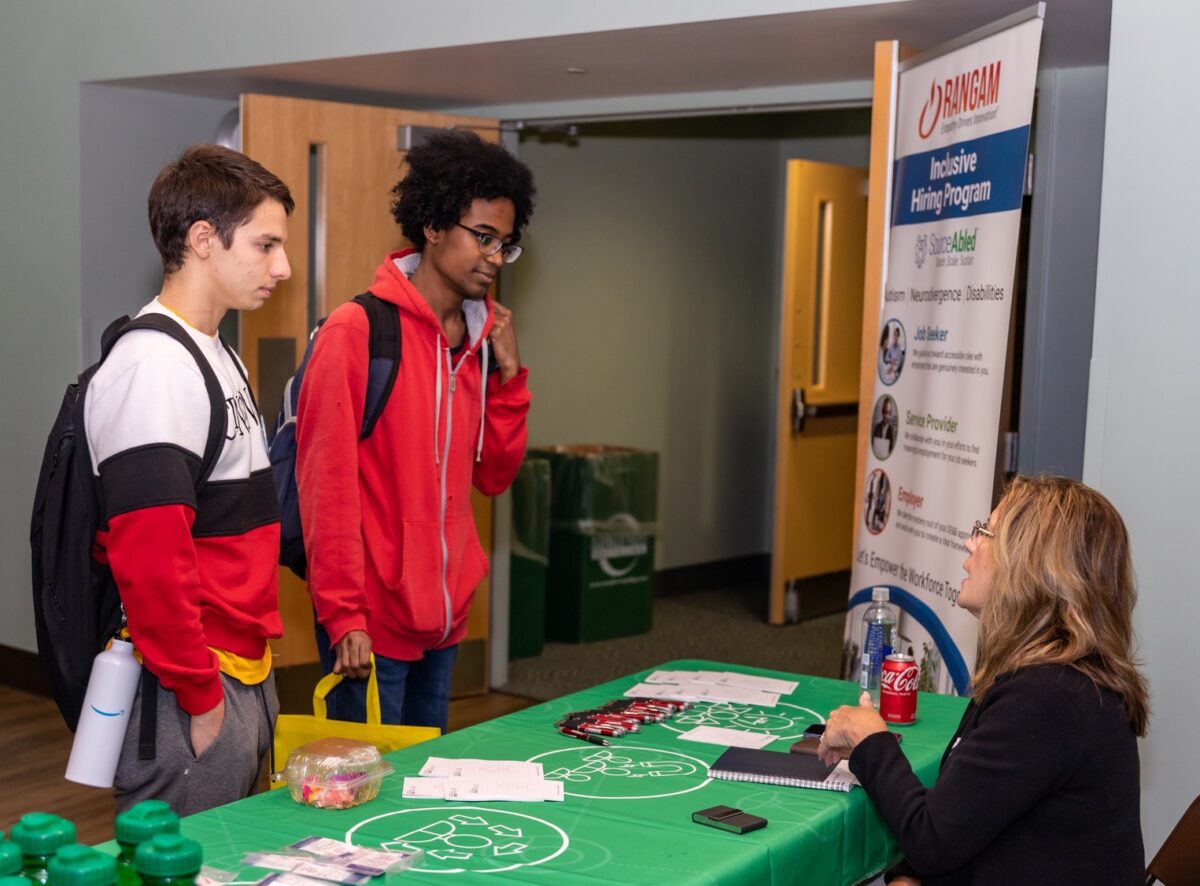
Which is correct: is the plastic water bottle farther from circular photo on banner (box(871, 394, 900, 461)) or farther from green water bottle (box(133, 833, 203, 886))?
green water bottle (box(133, 833, 203, 886))

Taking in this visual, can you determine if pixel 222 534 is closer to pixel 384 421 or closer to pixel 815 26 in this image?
pixel 384 421

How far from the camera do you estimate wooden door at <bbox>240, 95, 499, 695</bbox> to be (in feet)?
14.7

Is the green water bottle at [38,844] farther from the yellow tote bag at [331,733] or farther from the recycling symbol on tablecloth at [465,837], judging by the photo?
the yellow tote bag at [331,733]

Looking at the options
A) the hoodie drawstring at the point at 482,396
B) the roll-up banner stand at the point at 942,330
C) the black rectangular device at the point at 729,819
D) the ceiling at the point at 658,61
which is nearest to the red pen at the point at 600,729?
the black rectangular device at the point at 729,819

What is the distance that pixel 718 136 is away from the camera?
729 cm

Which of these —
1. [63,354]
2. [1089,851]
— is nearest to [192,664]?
[1089,851]

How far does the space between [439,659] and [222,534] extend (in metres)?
0.81

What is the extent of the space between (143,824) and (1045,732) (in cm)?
112

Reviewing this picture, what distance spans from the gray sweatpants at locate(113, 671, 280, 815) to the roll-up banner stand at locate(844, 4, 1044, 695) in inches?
72.3

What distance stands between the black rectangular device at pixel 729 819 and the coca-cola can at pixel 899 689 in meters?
0.63

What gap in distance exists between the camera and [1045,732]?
177 centimetres

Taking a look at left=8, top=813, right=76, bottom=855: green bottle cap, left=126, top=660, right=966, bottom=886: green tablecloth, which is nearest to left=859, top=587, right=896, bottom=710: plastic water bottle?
left=126, top=660, right=966, bottom=886: green tablecloth

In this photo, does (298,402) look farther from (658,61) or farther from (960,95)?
(658,61)

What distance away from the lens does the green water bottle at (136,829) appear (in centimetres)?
138
